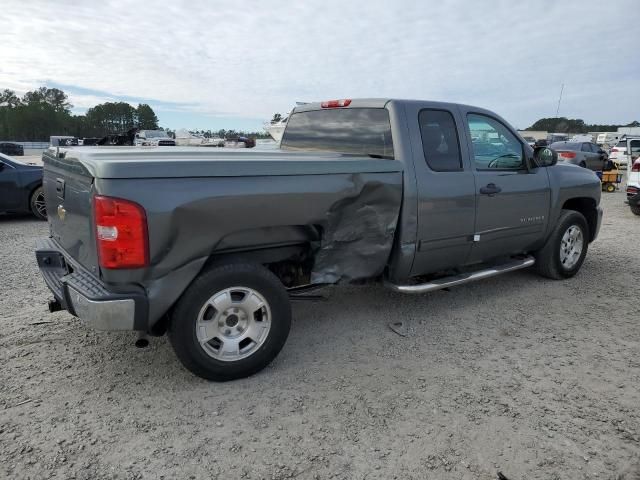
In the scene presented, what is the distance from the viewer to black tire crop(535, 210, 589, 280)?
554 cm

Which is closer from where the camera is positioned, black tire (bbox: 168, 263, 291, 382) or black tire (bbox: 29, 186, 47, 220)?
black tire (bbox: 168, 263, 291, 382)

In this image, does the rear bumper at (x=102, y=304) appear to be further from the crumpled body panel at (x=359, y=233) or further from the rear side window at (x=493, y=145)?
the rear side window at (x=493, y=145)

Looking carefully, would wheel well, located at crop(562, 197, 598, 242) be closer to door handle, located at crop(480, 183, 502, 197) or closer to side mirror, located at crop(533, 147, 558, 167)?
side mirror, located at crop(533, 147, 558, 167)

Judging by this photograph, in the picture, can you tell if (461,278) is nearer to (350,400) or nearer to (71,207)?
(350,400)

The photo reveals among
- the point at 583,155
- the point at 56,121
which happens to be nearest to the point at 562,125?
the point at 583,155

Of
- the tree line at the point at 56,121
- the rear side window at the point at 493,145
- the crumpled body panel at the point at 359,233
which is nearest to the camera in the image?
the crumpled body panel at the point at 359,233

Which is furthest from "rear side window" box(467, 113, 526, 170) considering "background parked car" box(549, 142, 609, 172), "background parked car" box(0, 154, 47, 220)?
"background parked car" box(549, 142, 609, 172)

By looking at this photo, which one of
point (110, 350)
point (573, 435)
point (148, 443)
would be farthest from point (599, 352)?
point (110, 350)

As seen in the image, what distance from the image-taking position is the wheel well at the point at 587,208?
19.4 ft

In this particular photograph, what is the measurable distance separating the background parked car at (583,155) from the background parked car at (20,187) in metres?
18.2

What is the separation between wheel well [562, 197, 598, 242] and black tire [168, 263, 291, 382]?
4065 millimetres

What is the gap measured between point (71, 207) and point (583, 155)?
71.5ft

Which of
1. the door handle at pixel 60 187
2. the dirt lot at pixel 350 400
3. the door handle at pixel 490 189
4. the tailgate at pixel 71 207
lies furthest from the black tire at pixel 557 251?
the door handle at pixel 60 187

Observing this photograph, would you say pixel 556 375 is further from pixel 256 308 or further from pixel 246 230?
pixel 246 230
